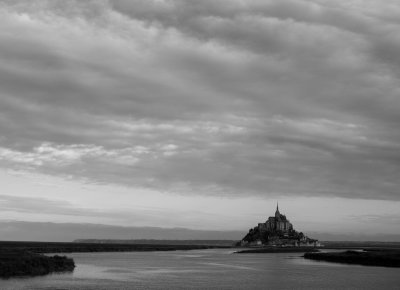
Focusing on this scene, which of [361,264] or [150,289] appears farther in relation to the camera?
[361,264]

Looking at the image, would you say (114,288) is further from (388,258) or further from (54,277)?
(388,258)

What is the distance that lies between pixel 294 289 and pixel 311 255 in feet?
248

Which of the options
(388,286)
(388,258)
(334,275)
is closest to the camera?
(388,286)

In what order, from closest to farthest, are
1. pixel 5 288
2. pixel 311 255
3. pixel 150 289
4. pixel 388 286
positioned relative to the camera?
pixel 5 288 → pixel 150 289 → pixel 388 286 → pixel 311 255

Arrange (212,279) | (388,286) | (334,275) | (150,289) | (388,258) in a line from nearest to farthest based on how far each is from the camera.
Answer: (150,289) < (388,286) < (212,279) < (334,275) < (388,258)

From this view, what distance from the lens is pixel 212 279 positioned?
224 ft

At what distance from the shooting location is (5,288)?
50.9 meters

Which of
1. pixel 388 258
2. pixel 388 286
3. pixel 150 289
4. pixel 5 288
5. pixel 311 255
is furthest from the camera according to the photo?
pixel 311 255

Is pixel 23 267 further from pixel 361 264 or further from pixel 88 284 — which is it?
pixel 361 264

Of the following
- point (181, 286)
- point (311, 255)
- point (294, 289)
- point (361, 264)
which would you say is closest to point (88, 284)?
point (181, 286)

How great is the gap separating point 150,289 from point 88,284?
7.38 metres

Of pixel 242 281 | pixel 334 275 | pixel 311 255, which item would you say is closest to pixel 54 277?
pixel 242 281

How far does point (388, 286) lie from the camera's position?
2352 inches

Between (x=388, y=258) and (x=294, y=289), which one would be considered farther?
(x=388, y=258)
